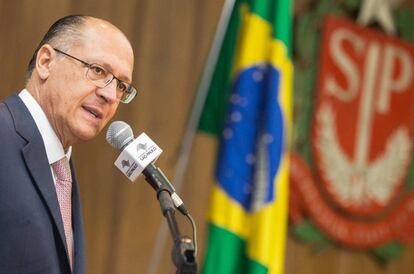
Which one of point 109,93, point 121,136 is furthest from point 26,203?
point 109,93

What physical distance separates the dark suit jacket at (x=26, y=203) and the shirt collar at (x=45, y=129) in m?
0.05

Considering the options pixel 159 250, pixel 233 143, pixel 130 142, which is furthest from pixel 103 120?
pixel 159 250

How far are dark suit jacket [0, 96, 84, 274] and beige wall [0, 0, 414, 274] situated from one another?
1221 mm

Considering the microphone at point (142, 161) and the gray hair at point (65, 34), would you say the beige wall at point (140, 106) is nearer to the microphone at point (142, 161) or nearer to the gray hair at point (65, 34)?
the gray hair at point (65, 34)

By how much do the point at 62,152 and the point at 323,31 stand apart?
7.76ft

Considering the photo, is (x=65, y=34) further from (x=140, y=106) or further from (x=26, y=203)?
(x=140, y=106)

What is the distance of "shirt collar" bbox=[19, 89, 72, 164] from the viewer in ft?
6.27

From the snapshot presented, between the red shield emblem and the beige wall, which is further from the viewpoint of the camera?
the red shield emblem

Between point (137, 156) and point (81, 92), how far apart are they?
0.36 metres

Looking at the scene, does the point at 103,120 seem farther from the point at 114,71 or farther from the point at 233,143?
the point at 233,143

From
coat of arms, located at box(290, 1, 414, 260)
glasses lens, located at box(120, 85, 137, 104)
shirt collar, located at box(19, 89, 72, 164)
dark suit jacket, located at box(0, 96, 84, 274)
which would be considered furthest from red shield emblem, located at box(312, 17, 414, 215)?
dark suit jacket, located at box(0, 96, 84, 274)

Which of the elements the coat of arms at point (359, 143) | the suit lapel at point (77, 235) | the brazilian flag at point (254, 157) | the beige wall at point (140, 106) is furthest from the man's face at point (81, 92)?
the coat of arms at point (359, 143)

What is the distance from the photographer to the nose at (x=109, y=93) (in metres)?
1.95

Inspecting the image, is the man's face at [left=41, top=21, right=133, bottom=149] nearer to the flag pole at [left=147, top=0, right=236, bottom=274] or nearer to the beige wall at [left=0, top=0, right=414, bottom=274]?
the beige wall at [left=0, top=0, right=414, bottom=274]
